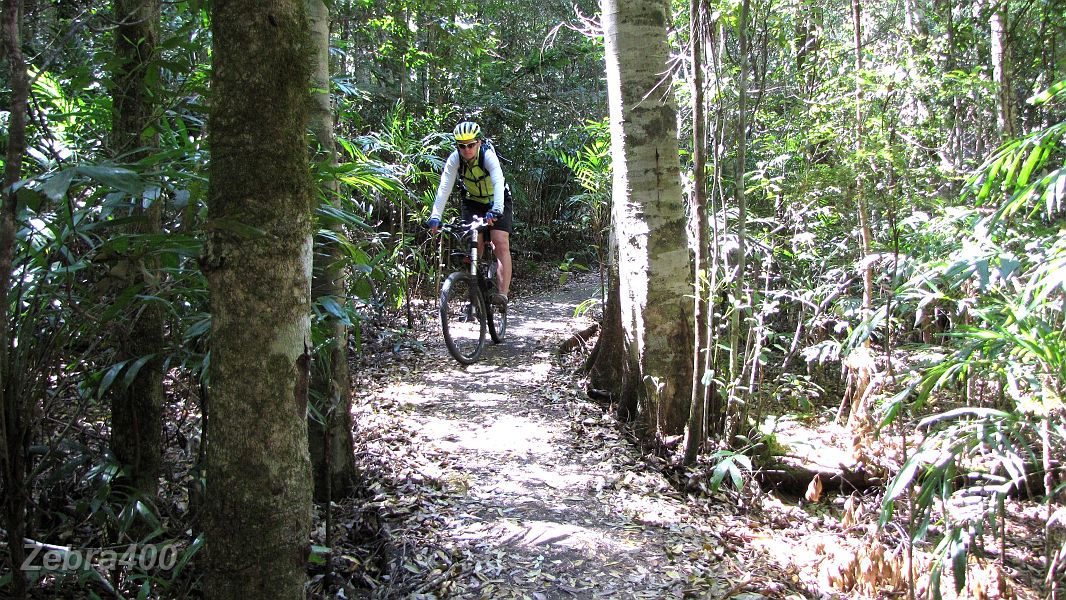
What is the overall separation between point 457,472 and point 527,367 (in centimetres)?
223

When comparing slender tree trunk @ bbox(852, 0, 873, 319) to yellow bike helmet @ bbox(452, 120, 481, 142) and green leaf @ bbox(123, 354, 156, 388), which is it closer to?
yellow bike helmet @ bbox(452, 120, 481, 142)

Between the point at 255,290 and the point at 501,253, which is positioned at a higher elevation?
the point at 501,253

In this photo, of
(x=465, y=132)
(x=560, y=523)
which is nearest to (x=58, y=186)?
(x=560, y=523)

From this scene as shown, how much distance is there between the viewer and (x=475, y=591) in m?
2.78

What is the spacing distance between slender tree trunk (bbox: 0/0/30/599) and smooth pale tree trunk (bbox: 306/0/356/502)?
107cm

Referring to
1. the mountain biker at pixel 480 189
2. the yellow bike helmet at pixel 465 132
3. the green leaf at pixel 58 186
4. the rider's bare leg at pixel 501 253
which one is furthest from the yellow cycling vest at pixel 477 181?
the green leaf at pixel 58 186

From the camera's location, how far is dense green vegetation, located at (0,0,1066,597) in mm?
2094

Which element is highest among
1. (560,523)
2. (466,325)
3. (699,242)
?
(699,242)

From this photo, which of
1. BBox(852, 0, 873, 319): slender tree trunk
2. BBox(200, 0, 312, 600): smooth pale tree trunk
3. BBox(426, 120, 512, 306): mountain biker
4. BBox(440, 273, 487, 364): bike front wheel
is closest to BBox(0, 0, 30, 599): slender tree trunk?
BBox(200, 0, 312, 600): smooth pale tree trunk

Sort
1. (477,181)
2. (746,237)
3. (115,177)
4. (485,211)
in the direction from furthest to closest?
1. (485,211)
2. (477,181)
3. (746,237)
4. (115,177)

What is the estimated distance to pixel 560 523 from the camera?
11.1 feet

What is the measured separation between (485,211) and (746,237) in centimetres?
275

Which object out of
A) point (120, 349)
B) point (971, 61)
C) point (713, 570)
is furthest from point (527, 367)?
point (971, 61)
